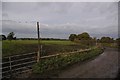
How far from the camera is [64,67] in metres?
11.0

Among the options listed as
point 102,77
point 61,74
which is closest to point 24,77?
point 61,74

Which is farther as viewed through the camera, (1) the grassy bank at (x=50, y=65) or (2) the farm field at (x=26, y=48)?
(2) the farm field at (x=26, y=48)

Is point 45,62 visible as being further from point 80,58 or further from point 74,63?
point 80,58

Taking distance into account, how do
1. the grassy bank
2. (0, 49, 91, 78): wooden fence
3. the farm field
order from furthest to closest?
1. the farm field
2. the grassy bank
3. (0, 49, 91, 78): wooden fence

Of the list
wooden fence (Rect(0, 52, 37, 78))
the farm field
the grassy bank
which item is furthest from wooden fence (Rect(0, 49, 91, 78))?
the farm field

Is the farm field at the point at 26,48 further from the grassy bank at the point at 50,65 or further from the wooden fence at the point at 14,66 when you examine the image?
the grassy bank at the point at 50,65

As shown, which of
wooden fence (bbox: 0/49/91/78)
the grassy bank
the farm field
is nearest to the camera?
wooden fence (bbox: 0/49/91/78)

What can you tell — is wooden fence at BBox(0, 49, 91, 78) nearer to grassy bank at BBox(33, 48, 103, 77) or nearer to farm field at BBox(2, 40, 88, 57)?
grassy bank at BBox(33, 48, 103, 77)

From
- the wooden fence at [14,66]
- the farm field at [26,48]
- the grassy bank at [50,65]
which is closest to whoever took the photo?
the wooden fence at [14,66]

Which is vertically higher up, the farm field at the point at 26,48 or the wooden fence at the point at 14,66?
the farm field at the point at 26,48

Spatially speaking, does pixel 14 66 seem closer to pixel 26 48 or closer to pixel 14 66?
pixel 14 66

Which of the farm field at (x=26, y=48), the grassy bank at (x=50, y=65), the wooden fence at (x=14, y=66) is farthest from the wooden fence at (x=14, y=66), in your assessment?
the farm field at (x=26, y=48)

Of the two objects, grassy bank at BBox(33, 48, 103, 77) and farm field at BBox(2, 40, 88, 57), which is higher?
farm field at BBox(2, 40, 88, 57)

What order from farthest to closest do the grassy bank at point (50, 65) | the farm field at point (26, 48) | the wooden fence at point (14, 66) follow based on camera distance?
the farm field at point (26, 48), the grassy bank at point (50, 65), the wooden fence at point (14, 66)
